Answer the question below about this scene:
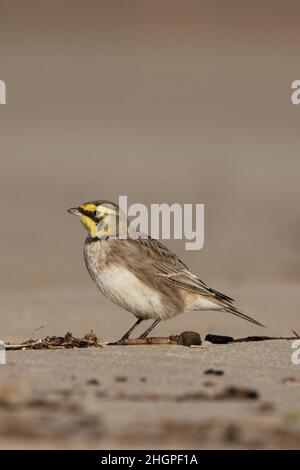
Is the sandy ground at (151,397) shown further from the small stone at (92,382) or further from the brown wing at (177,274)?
the brown wing at (177,274)

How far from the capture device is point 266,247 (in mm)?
18516

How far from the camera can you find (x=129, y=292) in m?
10.4

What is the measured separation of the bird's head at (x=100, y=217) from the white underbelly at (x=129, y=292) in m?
0.50

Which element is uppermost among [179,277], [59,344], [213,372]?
[179,277]

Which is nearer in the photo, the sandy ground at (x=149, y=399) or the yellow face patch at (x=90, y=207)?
the sandy ground at (x=149, y=399)

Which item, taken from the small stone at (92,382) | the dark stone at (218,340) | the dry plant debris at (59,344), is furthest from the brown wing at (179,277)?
the small stone at (92,382)

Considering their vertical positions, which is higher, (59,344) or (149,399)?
(59,344)

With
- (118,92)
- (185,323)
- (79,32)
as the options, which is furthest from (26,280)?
(79,32)

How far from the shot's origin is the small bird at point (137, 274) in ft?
34.1

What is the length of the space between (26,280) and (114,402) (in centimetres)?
855

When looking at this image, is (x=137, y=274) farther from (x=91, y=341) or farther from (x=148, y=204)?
(x=148, y=204)

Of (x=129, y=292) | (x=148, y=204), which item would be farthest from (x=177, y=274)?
(x=148, y=204)

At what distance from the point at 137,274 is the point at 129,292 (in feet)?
0.87

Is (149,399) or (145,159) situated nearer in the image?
(149,399)
